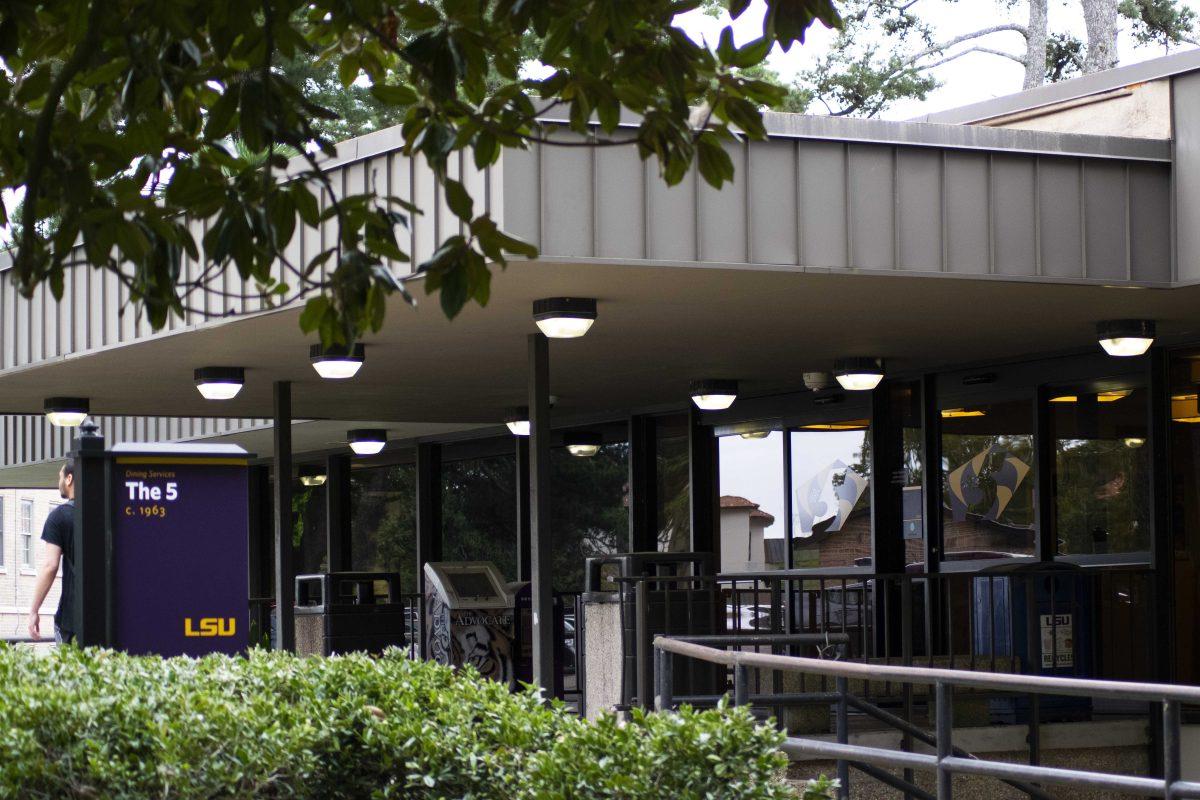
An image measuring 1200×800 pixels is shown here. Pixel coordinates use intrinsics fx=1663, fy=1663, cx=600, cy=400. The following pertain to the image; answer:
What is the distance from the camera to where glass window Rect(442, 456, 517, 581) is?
20.3 metres

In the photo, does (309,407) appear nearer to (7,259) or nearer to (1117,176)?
(7,259)

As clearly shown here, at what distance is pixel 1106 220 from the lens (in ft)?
30.5

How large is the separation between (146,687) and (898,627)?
983cm

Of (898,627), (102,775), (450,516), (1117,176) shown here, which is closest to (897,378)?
(898,627)

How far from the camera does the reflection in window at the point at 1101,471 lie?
12.1 metres

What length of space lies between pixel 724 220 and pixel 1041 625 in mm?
4616

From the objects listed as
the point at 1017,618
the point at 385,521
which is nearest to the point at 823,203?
the point at 1017,618

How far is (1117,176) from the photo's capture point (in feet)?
30.6

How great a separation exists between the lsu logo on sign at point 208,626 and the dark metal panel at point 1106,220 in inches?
196

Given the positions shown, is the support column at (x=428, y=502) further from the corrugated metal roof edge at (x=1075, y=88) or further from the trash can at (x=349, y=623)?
the corrugated metal roof edge at (x=1075, y=88)

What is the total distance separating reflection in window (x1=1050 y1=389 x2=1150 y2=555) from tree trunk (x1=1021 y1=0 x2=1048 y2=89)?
19.9 m

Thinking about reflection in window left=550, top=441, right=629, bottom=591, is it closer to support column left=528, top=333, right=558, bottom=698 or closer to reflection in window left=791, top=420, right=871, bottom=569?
reflection in window left=791, top=420, right=871, bottom=569

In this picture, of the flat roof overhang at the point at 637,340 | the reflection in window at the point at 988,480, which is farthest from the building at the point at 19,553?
the reflection in window at the point at 988,480

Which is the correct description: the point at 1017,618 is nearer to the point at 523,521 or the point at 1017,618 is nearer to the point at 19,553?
the point at 523,521
